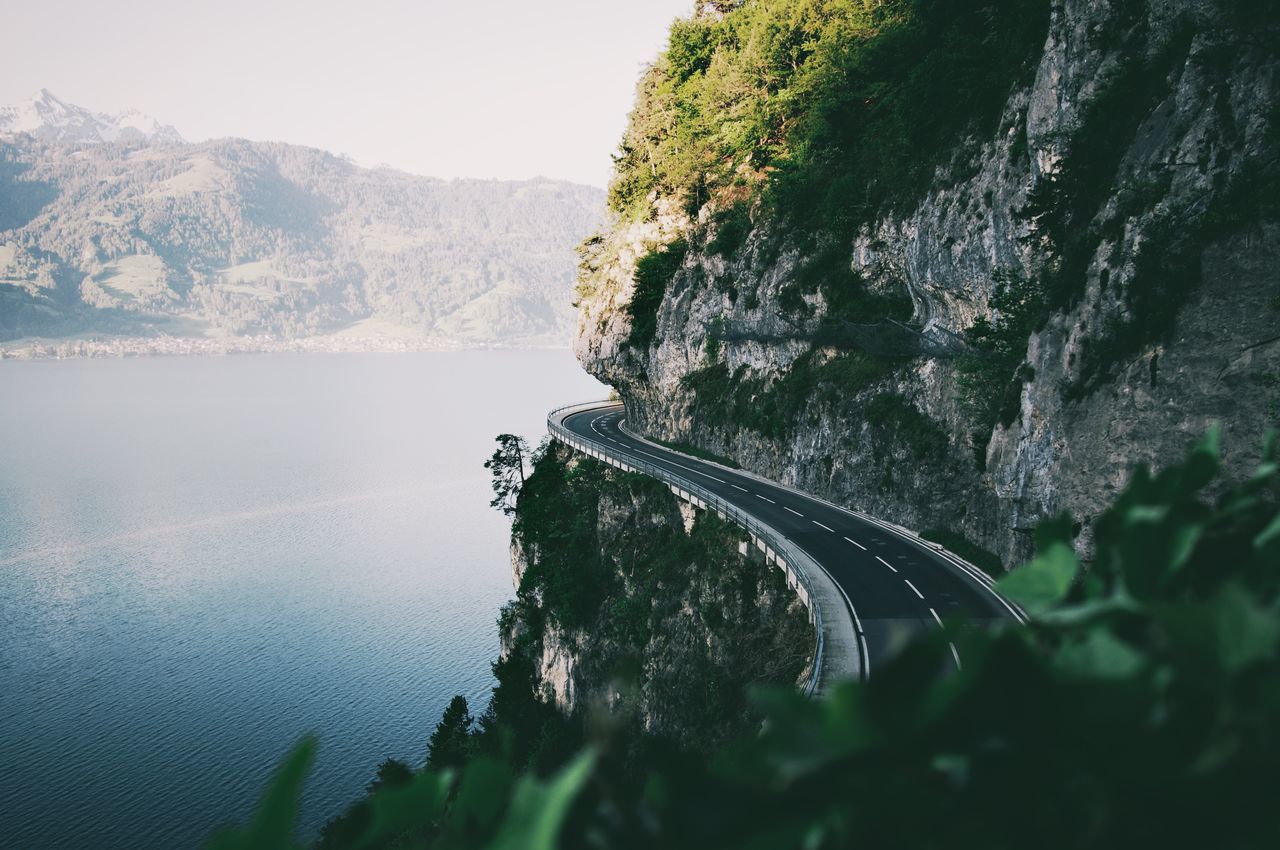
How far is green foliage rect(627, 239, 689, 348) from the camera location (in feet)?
Answer: 182

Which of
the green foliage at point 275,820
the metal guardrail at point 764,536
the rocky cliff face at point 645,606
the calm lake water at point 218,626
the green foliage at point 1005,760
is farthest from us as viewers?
the calm lake water at point 218,626

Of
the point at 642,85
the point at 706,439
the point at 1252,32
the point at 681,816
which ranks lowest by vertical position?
the point at 706,439

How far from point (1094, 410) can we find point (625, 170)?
4936 cm

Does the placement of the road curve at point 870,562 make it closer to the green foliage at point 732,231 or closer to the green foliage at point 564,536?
the green foliage at point 564,536

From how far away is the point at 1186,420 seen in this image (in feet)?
59.7

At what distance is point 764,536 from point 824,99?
25020 millimetres

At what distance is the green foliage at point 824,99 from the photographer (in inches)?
1251

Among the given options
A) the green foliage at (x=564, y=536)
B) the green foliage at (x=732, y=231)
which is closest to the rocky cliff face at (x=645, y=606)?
the green foliage at (x=564, y=536)

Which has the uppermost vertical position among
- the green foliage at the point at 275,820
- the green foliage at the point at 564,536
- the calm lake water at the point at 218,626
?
the green foliage at the point at 275,820

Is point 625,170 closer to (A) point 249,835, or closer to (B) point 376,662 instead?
(B) point 376,662

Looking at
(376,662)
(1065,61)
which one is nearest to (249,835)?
(1065,61)

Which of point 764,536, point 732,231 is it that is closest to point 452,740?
point 764,536

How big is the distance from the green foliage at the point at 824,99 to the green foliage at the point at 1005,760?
33.8 m

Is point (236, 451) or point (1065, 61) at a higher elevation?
point (1065, 61)
